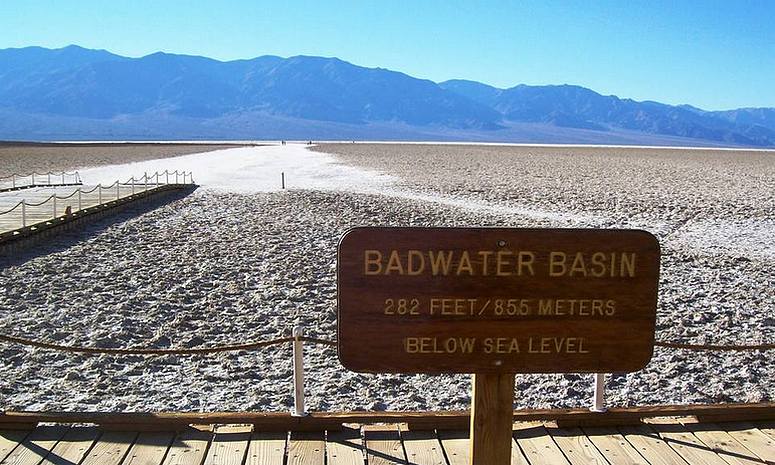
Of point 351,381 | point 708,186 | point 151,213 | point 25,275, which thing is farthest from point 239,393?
point 708,186

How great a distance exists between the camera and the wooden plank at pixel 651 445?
11.7ft

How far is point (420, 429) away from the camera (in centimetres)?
390

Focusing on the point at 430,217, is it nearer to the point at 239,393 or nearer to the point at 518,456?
the point at 239,393

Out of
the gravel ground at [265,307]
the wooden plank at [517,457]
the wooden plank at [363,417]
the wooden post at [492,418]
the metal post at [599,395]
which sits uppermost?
the wooden post at [492,418]

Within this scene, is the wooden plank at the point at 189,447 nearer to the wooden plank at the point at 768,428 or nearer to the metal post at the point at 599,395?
the metal post at the point at 599,395

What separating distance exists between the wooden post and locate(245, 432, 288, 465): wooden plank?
3.82ft

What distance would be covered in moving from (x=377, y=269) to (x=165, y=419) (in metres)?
1.90

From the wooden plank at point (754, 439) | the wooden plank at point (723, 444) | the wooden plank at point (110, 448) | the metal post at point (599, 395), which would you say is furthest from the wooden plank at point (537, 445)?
the wooden plank at point (110, 448)

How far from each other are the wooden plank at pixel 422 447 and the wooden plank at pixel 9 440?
6.57ft

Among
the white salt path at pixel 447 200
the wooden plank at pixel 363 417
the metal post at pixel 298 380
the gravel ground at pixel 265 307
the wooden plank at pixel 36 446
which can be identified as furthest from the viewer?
the white salt path at pixel 447 200

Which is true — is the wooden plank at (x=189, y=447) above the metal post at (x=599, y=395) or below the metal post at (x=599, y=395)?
below

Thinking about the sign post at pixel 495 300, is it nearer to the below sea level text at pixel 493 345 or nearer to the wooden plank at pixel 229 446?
the below sea level text at pixel 493 345

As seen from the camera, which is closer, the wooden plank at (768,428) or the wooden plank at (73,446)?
the wooden plank at (73,446)

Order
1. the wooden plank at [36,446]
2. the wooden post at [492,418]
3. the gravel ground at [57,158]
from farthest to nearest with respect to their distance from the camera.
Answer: the gravel ground at [57,158] → the wooden plank at [36,446] → the wooden post at [492,418]
